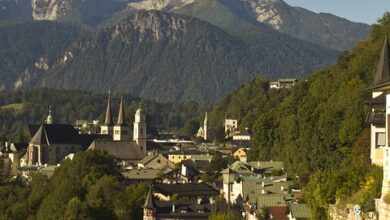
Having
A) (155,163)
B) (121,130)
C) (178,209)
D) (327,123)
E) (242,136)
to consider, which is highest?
(327,123)

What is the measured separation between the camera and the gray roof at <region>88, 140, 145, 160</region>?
142 metres

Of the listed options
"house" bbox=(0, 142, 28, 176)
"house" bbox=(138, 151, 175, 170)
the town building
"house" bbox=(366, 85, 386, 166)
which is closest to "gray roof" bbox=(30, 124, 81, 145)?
"house" bbox=(0, 142, 28, 176)

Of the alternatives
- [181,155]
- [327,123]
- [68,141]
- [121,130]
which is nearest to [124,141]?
[181,155]

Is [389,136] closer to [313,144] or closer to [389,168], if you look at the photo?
[389,168]

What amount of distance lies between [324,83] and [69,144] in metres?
77.5

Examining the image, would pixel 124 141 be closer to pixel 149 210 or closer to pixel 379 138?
pixel 149 210

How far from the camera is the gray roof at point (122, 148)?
14200 centimetres

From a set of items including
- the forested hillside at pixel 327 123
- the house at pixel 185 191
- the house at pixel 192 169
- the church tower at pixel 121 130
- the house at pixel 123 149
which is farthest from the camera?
the church tower at pixel 121 130

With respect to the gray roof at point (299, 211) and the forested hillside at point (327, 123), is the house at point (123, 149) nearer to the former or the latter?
the forested hillside at point (327, 123)

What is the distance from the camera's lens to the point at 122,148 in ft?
472

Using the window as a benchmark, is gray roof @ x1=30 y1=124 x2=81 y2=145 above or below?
below

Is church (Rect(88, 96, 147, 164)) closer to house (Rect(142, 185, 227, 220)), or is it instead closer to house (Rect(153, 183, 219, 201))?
house (Rect(153, 183, 219, 201))

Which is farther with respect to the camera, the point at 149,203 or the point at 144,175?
the point at 144,175

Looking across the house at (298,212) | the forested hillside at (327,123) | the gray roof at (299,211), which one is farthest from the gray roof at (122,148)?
the gray roof at (299,211)
